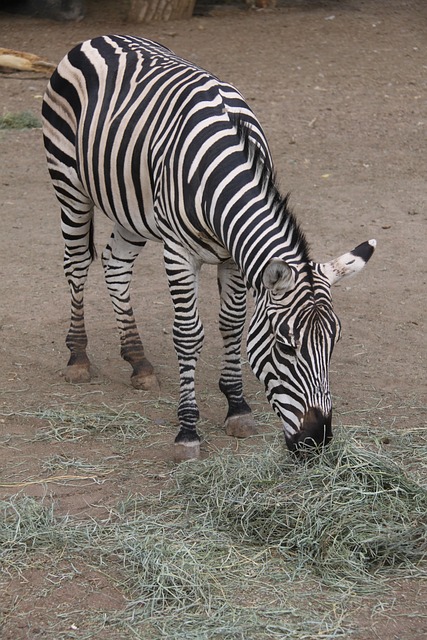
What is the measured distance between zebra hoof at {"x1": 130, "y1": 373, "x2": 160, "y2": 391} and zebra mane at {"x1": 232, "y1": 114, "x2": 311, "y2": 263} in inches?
72.2

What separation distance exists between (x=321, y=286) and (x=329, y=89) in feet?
27.3

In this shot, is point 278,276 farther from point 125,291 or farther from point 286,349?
point 125,291

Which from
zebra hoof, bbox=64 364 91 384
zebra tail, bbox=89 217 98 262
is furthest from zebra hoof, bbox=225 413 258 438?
zebra tail, bbox=89 217 98 262

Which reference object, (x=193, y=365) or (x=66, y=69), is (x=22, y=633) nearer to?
(x=193, y=365)

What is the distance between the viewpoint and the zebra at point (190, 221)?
4703 mm

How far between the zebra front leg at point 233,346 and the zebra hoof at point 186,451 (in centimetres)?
40

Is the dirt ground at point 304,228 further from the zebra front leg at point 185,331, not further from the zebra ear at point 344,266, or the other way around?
the zebra ear at point 344,266

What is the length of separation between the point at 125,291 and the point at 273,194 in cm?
192

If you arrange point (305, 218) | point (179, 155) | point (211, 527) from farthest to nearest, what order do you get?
point (305, 218), point (179, 155), point (211, 527)

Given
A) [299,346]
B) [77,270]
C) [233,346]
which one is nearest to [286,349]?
[299,346]

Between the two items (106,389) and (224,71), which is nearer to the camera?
(106,389)

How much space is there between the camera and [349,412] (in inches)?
239

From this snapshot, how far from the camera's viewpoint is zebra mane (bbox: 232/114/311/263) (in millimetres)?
4871

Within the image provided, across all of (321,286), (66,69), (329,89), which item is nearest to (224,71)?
(329,89)
